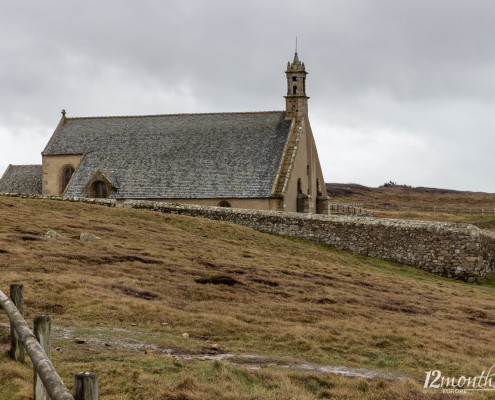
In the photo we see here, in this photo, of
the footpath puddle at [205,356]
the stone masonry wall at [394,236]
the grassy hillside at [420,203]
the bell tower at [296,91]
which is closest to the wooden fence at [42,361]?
the footpath puddle at [205,356]

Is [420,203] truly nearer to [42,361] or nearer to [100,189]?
[100,189]

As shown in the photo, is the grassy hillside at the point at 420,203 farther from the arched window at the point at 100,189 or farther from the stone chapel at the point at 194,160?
the arched window at the point at 100,189

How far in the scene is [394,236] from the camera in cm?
3697

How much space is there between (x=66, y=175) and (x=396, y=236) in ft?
113

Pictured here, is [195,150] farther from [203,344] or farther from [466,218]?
[203,344]

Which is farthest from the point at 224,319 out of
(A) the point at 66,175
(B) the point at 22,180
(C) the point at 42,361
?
(B) the point at 22,180

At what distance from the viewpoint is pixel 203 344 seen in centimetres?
1270

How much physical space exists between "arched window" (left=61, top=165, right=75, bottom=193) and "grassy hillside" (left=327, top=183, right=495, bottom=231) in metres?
36.6

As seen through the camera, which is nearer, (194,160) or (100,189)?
(100,189)

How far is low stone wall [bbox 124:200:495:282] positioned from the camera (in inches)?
1374

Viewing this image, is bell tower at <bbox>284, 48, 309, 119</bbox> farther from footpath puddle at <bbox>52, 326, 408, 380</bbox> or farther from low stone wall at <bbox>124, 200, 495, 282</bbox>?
footpath puddle at <bbox>52, 326, 408, 380</bbox>

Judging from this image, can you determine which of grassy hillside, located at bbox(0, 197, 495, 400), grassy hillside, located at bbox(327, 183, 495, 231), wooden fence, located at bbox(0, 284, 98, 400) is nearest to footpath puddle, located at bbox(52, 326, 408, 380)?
grassy hillside, located at bbox(0, 197, 495, 400)

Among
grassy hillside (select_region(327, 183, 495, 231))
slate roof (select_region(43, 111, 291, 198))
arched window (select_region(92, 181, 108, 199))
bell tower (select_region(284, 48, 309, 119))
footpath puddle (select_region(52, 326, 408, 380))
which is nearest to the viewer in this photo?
footpath puddle (select_region(52, 326, 408, 380))

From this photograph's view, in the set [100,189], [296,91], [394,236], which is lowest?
[394,236]
